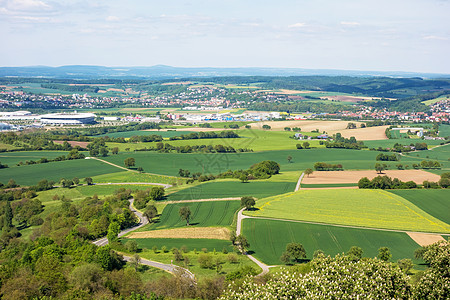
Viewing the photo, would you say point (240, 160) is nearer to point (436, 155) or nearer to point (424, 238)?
point (436, 155)

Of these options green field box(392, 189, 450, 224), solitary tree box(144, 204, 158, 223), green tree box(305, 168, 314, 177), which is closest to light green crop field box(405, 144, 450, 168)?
green field box(392, 189, 450, 224)

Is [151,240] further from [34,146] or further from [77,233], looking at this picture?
[34,146]

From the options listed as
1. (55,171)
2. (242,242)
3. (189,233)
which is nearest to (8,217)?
(55,171)

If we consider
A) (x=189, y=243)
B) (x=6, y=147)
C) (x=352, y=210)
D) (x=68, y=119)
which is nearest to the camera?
(x=189, y=243)

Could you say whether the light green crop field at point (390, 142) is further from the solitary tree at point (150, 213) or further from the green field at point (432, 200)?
the solitary tree at point (150, 213)

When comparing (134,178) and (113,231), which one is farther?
(134,178)

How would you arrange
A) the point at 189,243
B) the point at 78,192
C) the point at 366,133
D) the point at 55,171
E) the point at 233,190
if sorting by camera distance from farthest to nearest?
the point at 366,133 < the point at 55,171 < the point at 78,192 < the point at 233,190 < the point at 189,243

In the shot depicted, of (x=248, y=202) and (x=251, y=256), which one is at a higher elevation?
(x=248, y=202)

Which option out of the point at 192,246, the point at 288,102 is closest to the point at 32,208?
the point at 192,246

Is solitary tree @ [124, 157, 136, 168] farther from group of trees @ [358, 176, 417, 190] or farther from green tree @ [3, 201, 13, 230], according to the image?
group of trees @ [358, 176, 417, 190]

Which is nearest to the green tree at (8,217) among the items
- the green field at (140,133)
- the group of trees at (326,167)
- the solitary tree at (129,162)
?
the solitary tree at (129,162)
